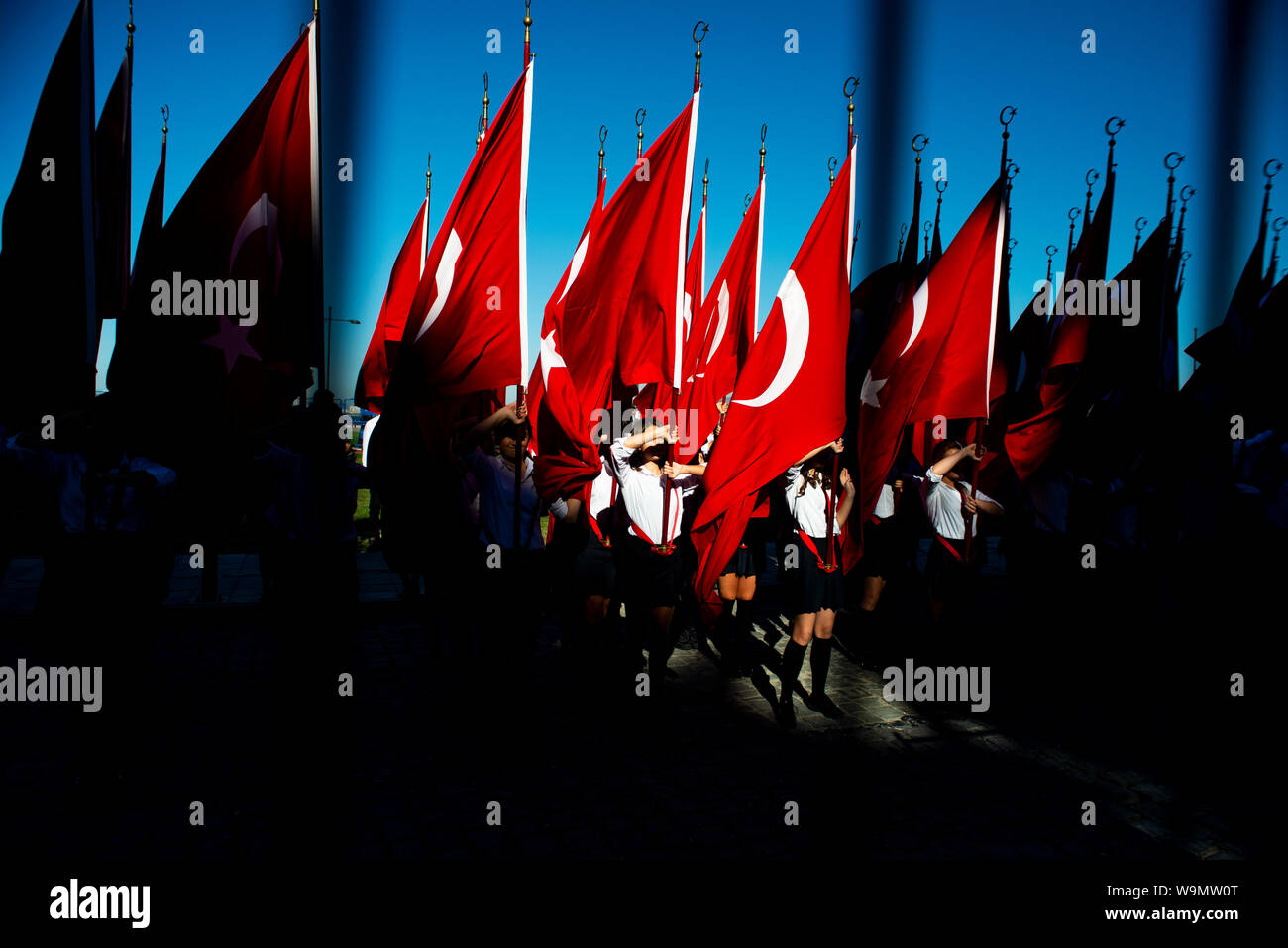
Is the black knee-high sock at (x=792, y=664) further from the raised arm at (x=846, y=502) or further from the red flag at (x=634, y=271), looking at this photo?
the red flag at (x=634, y=271)

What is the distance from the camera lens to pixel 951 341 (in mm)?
6969

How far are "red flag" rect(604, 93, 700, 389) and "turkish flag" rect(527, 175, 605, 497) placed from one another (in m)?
0.32

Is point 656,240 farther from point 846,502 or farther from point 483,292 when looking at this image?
point 846,502

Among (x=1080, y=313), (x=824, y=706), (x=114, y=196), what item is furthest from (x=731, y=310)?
(x=114, y=196)

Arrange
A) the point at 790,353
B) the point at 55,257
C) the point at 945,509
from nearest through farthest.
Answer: the point at 55,257 → the point at 790,353 → the point at 945,509

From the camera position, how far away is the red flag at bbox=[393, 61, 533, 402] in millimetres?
6113

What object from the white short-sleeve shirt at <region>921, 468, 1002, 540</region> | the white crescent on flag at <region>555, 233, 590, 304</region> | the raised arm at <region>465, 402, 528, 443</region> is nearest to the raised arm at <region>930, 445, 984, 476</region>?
the white short-sleeve shirt at <region>921, 468, 1002, 540</region>

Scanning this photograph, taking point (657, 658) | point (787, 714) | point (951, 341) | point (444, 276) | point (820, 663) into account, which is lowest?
point (787, 714)

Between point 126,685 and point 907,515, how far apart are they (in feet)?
25.2

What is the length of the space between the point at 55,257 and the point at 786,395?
4983 mm

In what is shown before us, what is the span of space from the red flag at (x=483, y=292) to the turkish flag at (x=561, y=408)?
0.68 m

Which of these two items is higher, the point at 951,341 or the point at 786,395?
the point at 951,341

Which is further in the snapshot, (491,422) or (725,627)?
(725,627)

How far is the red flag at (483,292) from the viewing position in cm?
611
